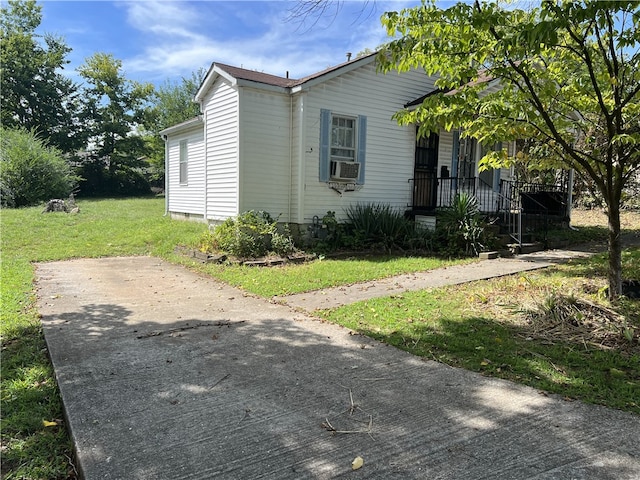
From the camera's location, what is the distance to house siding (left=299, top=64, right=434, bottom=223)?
1027cm

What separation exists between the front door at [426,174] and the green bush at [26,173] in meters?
17.5

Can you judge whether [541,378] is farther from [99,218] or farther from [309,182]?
[99,218]

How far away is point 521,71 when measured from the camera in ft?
15.3

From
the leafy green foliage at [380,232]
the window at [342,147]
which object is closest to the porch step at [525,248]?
the leafy green foliage at [380,232]

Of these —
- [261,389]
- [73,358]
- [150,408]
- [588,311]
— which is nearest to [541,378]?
[588,311]

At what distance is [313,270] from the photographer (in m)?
8.08

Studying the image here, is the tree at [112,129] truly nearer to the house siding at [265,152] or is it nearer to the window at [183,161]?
the window at [183,161]

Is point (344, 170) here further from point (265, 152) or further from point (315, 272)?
point (315, 272)

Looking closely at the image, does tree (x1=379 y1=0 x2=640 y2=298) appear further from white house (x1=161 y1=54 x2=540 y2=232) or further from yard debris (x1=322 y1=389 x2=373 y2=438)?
white house (x1=161 y1=54 x2=540 y2=232)

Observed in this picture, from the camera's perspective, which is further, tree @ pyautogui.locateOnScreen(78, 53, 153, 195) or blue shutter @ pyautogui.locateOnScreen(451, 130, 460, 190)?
tree @ pyautogui.locateOnScreen(78, 53, 153, 195)

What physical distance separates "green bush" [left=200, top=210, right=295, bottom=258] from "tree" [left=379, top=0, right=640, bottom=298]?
4.62 meters

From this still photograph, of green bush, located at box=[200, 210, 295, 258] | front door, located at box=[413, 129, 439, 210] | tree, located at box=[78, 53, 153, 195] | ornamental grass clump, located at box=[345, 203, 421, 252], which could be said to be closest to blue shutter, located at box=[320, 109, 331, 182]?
ornamental grass clump, located at box=[345, 203, 421, 252]

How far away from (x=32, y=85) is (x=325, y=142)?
31775 mm

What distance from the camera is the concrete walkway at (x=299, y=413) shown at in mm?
2332
